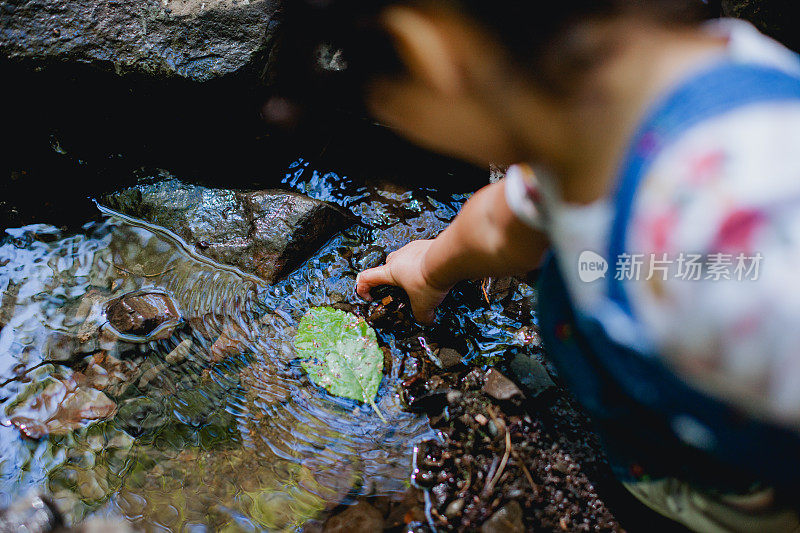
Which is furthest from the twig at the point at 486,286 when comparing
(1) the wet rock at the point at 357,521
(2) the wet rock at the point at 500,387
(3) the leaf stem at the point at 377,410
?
(1) the wet rock at the point at 357,521

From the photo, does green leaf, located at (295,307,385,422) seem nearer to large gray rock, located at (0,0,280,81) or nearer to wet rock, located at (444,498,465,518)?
wet rock, located at (444,498,465,518)

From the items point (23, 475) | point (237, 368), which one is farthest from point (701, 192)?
point (23, 475)

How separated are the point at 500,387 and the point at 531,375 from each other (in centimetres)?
14

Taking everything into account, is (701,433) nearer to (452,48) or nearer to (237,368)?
(452,48)

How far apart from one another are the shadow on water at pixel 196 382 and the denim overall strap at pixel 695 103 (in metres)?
1.09

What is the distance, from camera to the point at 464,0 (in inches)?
31.2

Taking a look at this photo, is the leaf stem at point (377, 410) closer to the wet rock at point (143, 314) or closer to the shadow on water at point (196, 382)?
the shadow on water at point (196, 382)

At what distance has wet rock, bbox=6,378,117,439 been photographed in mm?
1644

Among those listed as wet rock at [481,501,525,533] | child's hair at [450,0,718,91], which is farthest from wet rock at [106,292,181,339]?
child's hair at [450,0,718,91]

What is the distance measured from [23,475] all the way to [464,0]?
1.79m

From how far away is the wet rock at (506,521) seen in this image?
1.39 metres

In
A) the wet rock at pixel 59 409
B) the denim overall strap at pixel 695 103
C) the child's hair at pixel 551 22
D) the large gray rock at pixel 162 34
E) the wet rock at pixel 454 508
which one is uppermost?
the child's hair at pixel 551 22

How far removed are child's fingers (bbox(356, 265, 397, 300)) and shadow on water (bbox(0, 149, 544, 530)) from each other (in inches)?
1.8

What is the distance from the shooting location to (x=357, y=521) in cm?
143
